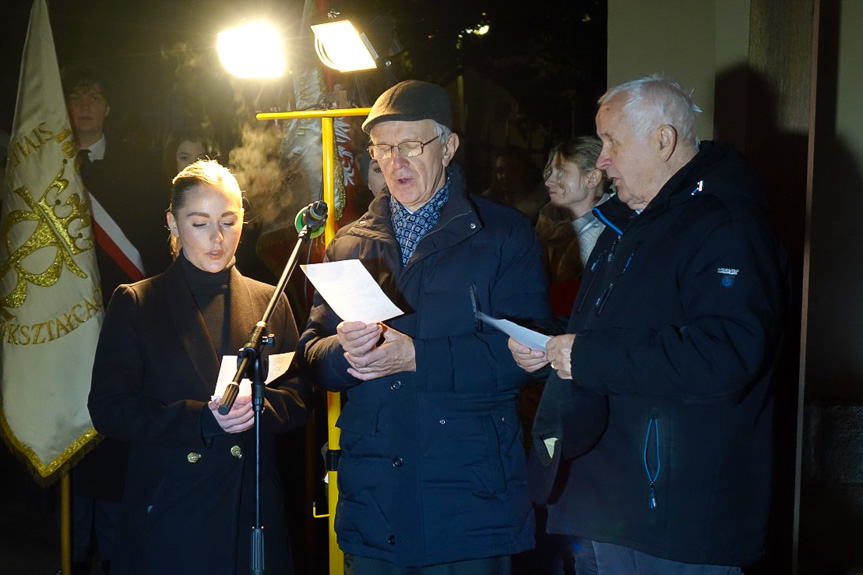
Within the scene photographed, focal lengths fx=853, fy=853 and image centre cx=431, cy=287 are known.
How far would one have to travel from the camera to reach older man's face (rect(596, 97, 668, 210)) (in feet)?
8.05

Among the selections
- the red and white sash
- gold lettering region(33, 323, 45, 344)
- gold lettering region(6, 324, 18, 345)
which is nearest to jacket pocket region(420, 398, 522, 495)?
gold lettering region(33, 323, 45, 344)

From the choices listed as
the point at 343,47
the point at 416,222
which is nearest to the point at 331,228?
the point at 343,47

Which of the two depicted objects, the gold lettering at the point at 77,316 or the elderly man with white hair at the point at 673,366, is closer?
the elderly man with white hair at the point at 673,366

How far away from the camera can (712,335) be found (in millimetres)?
2133

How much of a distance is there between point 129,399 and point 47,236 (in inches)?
76.6

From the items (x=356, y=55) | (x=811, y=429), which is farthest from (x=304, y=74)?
(x=811, y=429)

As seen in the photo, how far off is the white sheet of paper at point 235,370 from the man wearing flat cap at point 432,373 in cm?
10

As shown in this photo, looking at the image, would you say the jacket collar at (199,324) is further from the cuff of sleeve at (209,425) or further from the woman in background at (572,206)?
the woman in background at (572,206)

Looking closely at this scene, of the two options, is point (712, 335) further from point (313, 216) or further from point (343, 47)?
point (343, 47)

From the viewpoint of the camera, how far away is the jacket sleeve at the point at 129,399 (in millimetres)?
2832

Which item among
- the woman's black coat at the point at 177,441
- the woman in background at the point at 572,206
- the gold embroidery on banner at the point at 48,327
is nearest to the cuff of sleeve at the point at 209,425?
the woman's black coat at the point at 177,441

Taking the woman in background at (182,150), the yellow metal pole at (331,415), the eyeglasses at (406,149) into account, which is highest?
the woman in background at (182,150)

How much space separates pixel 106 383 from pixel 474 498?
A: 4.27 ft

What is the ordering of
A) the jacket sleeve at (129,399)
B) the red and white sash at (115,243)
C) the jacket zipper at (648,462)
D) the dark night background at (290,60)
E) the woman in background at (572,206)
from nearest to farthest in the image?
the jacket zipper at (648,462) < the jacket sleeve at (129,399) < the woman in background at (572,206) < the red and white sash at (115,243) < the dark night background at (290,60)
